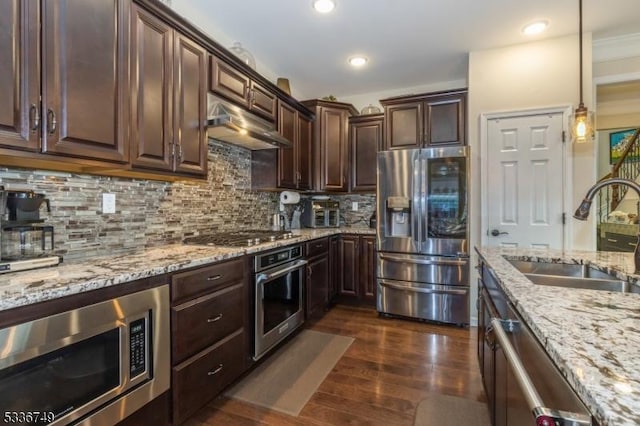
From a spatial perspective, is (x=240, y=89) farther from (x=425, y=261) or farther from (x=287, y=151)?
(x=425, y=261)

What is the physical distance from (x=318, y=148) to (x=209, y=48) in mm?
1833

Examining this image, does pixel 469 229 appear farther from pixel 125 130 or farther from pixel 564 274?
pixel 125 130

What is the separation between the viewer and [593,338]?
69 cm

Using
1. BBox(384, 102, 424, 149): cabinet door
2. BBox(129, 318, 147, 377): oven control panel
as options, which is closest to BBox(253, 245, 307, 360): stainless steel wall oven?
BBox(129, 318, 147, 377): oven control panel

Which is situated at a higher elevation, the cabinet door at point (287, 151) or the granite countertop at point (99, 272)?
the cabinet door at point (287, 151)

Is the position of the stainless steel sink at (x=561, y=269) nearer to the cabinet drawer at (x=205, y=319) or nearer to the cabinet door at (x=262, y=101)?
the cabinet drawer at (x=205, y=319)

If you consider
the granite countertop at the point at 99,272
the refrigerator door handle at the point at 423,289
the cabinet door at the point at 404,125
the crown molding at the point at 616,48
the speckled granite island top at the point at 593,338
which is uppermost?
the crown molding at the point at 616,48

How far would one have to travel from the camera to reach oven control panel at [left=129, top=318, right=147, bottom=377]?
135 cm

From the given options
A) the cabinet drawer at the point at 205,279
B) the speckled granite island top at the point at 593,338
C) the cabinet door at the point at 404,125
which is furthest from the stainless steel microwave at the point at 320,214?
the speckled granite island top at the point at 593,338

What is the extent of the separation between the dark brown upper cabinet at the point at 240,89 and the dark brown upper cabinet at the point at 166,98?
106 millimetres

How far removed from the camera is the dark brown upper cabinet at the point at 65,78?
122 centimetres

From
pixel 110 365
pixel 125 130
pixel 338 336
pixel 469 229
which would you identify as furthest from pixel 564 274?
pixel 125 130

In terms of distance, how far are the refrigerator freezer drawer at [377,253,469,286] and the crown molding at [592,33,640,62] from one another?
2.30 metres

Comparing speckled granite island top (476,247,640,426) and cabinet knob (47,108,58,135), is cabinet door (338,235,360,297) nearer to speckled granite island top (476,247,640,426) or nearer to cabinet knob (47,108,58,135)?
speckled granite island top (476,247,640,426)
